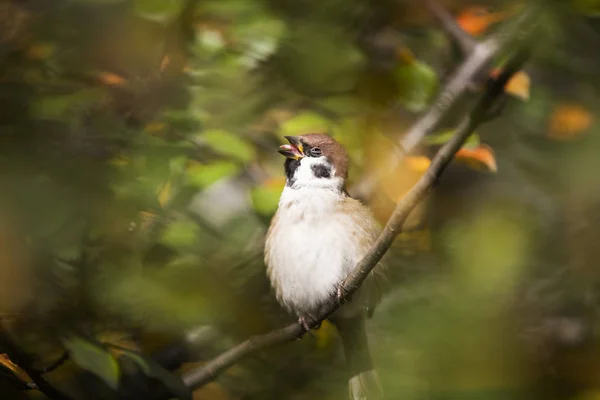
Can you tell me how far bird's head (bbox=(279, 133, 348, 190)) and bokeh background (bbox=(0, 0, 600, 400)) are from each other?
0.10m

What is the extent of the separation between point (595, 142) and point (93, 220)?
112 inches

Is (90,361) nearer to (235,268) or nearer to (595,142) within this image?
(235,268)

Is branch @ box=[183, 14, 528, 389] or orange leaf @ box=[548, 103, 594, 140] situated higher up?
branch @ box=[183, 14, 528, 389]

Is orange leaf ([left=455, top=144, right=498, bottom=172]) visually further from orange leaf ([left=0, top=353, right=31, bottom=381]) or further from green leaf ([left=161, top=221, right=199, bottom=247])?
orange leaf ([left=0, top=353, right=31, bottom=381])

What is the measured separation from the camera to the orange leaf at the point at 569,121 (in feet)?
14.8

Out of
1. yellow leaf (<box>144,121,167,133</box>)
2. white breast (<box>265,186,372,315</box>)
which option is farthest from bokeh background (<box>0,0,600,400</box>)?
white breast (<box>265,186,372,315</box>)

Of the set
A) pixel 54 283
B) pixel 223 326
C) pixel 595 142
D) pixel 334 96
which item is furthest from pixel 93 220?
pixel 595 142

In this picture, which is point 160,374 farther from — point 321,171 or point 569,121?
point 569,121

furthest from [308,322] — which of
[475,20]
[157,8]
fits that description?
[475,20]

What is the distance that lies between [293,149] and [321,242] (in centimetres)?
48

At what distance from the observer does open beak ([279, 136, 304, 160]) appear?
363cm

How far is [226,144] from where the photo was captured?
3.01m

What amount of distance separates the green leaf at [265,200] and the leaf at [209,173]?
258 millimetres

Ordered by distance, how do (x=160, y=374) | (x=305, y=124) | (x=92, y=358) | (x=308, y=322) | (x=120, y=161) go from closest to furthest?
(x=92, y=358)
(x=160, y=374)
(x=120, y=161)
(x=305, y=124)
(x=308, y=322)
